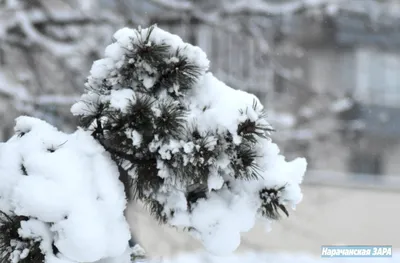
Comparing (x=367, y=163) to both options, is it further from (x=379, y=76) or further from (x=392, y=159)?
(x=379, y=76)

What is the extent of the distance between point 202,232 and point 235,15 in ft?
11.2

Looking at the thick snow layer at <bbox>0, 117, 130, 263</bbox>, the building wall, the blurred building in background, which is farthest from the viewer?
the building wall

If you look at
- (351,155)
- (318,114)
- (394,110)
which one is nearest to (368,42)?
(394,110)

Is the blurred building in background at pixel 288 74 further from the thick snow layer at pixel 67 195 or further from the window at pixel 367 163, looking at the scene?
the thick snow layer at pixel 67 195

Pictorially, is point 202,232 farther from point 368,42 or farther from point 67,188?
point 368,42

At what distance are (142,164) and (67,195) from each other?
0.16m

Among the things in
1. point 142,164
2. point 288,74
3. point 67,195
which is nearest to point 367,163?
point 288,74

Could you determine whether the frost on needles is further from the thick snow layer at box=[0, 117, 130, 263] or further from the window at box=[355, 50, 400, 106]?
the window at box=[355, 50, 400, 106]

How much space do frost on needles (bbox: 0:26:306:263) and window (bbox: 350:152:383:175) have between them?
8242mm

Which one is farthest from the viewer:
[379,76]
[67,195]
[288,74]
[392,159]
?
[392,159]

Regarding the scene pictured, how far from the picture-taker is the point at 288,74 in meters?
5.07

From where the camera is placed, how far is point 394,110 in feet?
28.7

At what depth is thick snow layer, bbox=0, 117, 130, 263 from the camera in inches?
37.0

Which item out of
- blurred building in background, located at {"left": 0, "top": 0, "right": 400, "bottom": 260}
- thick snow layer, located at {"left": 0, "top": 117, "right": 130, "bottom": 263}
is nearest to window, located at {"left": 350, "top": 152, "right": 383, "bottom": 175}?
blurred building in background, located at {"left": 0, "top": 0, "right": 400, "bottom": 260}
